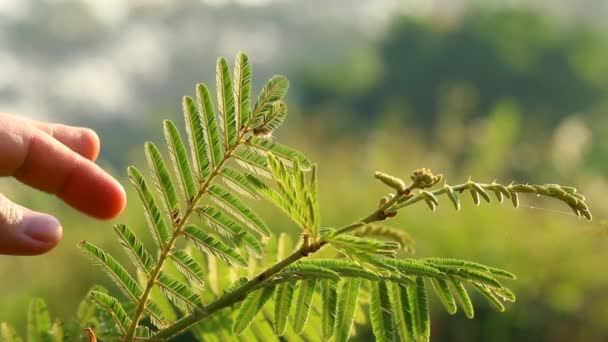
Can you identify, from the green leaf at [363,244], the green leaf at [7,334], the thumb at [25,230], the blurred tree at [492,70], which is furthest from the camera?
the blurred tree at [492,70]

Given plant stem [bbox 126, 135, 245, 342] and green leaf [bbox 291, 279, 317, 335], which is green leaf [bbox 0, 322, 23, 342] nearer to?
plant stem [bbox 126, 135, 245, 342]

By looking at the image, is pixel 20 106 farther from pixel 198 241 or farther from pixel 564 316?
pixel 198 241

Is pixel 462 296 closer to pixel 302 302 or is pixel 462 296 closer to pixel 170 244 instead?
pixel 302 302

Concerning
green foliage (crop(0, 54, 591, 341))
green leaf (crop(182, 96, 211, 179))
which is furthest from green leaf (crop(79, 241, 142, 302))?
green leaf (crop(182, 96, 211, 179))

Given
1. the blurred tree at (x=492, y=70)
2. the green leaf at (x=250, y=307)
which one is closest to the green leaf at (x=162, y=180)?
the green leaf at (x=250, y=307)

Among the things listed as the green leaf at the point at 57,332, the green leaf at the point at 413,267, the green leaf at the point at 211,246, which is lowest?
the green leaf at the point at 57,332

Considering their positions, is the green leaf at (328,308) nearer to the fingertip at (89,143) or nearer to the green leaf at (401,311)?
the green leaf at (401,311)

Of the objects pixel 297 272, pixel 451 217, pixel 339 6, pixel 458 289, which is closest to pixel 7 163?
pixel 297 272

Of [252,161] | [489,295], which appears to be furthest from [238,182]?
[489,295]
